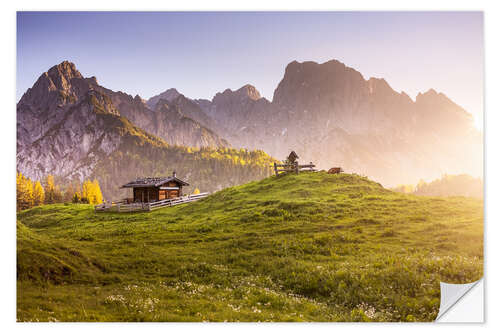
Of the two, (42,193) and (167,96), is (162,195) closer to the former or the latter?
(42,193)

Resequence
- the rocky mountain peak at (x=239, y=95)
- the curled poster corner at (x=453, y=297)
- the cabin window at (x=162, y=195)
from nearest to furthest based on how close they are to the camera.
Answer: the curled poster corner at (x=453, y=297) → the rocky mountain peak at (x=239, y=95) → the cabin window at (x=162, y=195)

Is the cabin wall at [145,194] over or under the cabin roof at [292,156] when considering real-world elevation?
under

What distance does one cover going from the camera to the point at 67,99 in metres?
19.9

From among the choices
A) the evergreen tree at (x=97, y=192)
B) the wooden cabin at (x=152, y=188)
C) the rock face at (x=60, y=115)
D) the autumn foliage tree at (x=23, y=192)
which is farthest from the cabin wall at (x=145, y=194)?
the autumn foliage tree at (x=23, y=192)

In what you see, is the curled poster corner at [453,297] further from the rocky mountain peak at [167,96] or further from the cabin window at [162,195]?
the cabin window at [162,195]

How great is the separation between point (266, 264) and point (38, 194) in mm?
13907

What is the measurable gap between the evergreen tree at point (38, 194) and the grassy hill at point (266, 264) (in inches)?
25.8

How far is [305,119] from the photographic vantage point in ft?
99.7

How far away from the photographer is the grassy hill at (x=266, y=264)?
8992 millimetres

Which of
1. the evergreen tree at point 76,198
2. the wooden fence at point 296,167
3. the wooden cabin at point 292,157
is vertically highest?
the wooden cabin at point 292,157

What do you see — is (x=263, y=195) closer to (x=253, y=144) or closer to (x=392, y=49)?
(x=253, y=144)

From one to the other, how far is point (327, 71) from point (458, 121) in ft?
25.4

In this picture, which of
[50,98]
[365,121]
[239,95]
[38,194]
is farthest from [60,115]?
[365,121]

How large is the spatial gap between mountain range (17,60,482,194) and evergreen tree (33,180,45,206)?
961 mm
